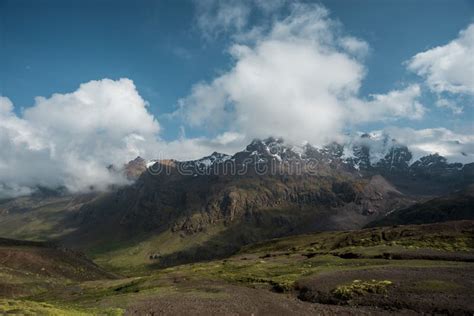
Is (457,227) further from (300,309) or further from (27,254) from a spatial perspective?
(27,254)

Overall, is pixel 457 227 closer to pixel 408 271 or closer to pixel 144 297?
pixel 408 271

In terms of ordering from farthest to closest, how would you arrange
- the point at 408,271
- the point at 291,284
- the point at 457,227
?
the point at 457,227 < the point at 291,284 < the point at 408,271

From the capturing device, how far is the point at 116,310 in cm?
5672

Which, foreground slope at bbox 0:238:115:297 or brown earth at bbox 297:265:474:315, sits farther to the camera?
foreground slope at bbox 0:238:115:297

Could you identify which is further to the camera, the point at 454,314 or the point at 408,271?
the point at 408,271

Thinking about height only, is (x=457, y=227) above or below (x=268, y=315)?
above

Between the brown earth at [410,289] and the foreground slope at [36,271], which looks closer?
the brown earth at [410,289]

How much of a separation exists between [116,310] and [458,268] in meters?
53.1

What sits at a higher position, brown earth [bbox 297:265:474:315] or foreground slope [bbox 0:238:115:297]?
brown earth [bbox 297:265:474:315]

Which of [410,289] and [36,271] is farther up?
[410,289]

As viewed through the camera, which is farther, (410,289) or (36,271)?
(36,271)

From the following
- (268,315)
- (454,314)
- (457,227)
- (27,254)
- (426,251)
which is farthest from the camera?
(27,254)

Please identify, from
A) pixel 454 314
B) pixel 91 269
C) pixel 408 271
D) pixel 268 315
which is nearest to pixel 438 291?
pixel 454 314

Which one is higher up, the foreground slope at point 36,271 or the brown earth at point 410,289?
the brown earth at point 410,289
